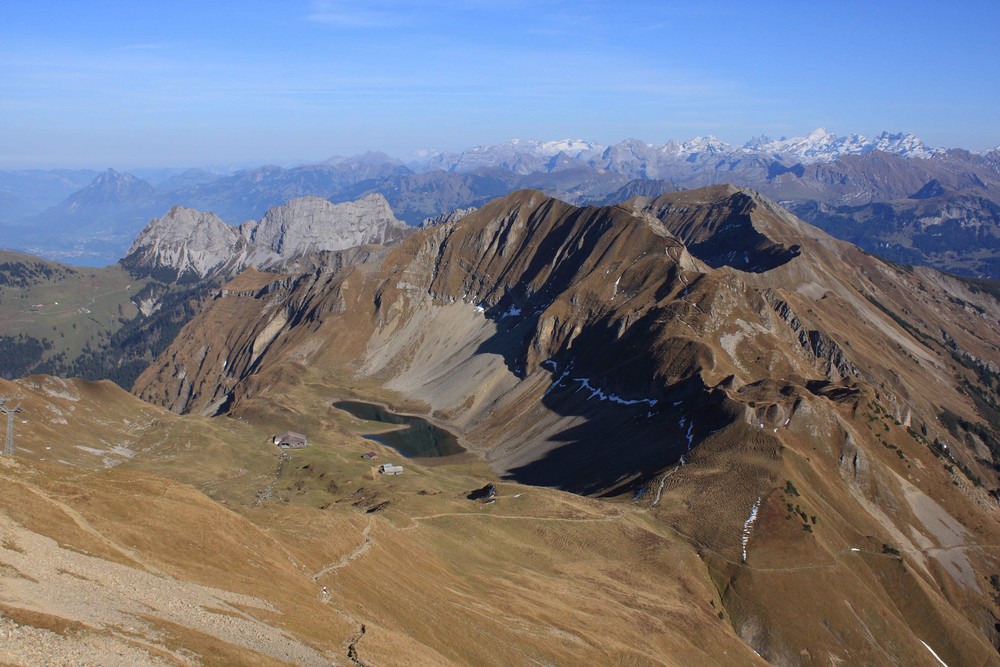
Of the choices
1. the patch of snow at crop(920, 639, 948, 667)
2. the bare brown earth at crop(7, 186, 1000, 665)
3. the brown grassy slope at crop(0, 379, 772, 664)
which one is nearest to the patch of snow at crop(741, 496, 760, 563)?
the bare brown earth at crop(7, 186, 1000, 665)

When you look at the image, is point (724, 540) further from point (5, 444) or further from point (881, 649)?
point (5, 444)

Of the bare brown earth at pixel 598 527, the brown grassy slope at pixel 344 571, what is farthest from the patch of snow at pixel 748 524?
the brown grassy slope at pixel 344 571

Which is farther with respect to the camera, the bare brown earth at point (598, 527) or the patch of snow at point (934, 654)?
the patch of snow at point (934, 654)

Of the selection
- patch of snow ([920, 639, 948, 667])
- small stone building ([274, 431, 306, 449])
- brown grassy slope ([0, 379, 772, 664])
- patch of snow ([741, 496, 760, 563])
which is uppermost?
brown grassy slope ([0, 379, 772, 664])

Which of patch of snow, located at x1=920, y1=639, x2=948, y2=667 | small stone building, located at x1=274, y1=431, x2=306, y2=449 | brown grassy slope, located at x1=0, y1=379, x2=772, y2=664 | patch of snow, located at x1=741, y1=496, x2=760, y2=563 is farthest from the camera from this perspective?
small stone building, located at x1=274, y1=431, x2=306, y2=449

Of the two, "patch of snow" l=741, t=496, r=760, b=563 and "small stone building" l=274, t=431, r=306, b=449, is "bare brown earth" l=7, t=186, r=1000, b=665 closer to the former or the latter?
"patch of snow" l=741, t=496, r=760, b=563

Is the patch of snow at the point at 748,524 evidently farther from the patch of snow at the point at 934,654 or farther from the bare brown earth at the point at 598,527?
the patch of snow at the point at 934,654

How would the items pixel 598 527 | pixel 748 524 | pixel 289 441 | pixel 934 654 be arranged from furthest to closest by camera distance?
1. pixel 289 441
2. pixel 748 524
3. pixel 598 527
4. pixel 934 654

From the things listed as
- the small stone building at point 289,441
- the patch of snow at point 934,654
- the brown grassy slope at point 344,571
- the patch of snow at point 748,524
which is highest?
the brown grassy slope at point 344,571

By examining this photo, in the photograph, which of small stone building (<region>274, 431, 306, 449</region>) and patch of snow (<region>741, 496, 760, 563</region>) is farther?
small stone building (<region>274, 431, 306, 449</region>)

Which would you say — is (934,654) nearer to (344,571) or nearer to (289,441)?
(344,571)

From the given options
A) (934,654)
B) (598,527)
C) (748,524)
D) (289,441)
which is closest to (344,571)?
(598,527)
